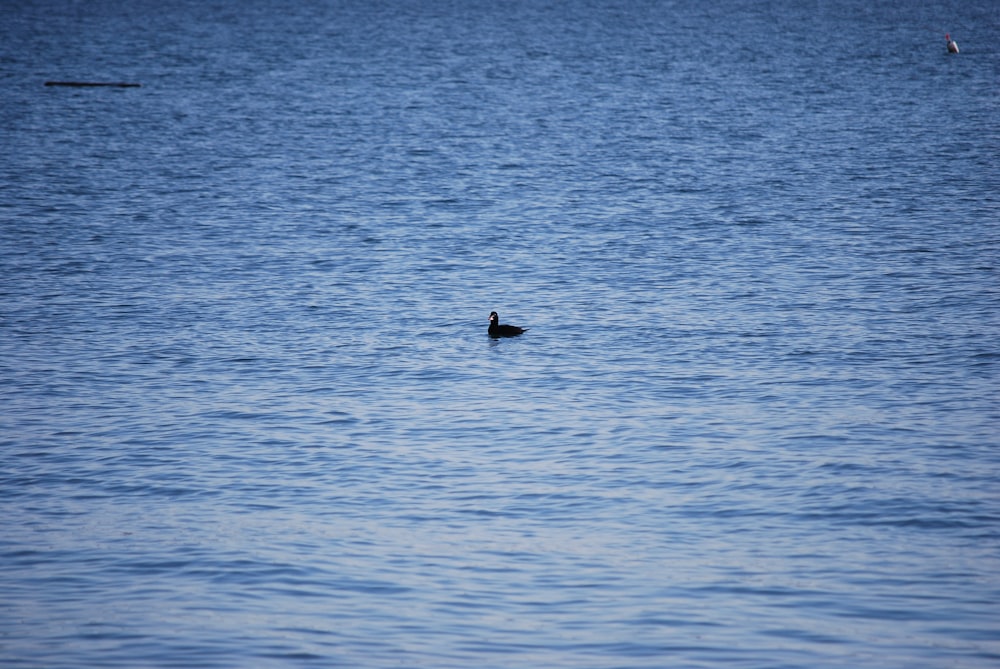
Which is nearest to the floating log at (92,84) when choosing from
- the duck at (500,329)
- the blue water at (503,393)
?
the blue water at (503,393)

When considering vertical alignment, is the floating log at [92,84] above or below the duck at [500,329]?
above

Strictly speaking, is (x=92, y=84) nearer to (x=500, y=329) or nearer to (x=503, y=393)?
(x=500, y=329)

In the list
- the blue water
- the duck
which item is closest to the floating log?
the blue water

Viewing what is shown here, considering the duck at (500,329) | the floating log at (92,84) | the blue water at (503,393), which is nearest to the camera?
the blue water at (503,393)

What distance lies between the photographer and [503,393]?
27688mm

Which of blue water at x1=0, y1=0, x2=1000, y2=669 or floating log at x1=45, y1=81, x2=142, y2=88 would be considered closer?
blue water at x1=0, y1=0, x2=1000, y2=669

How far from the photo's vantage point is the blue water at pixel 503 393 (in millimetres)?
16906

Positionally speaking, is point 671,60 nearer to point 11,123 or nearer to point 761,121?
point 761,121

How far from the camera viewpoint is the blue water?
16.9m

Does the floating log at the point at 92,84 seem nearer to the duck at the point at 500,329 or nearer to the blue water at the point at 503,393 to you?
the blue water at the point at 503,393

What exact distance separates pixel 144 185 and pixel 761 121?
3536 centimetres

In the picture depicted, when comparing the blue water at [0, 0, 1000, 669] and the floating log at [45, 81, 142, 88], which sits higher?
the floating log at [45, 81, 142, 88]

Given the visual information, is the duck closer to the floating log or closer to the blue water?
the blue water

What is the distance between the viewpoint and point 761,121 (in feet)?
233
